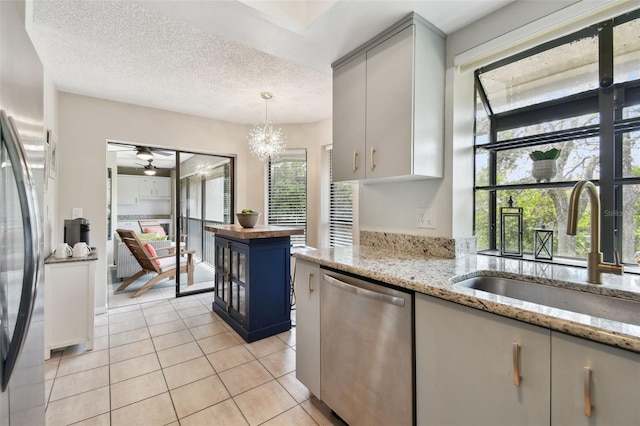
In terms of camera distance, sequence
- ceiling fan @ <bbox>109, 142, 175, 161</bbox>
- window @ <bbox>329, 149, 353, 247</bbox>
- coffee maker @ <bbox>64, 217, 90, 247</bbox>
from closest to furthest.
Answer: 1. coffee maker @ <bbox>64, 217, 90, 247</bbox>
2. ceiling fan @ <bbox>109, 142, 175, 161</bbox>
3. window @ <bbox>329, 149, 353, 247</bbox>

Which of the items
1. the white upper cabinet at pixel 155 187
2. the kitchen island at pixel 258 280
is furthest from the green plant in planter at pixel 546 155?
the white upper cabinet at pixel 155 187

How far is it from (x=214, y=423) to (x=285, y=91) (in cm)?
305

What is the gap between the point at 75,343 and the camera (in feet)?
8.04

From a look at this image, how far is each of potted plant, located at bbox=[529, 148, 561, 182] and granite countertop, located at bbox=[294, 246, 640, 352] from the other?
1.62 feet

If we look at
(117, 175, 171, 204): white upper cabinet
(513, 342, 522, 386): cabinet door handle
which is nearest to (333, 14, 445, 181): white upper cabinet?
(513, 342, 522, 386): cabinet door handle

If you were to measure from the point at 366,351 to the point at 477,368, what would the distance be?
1.70 ft

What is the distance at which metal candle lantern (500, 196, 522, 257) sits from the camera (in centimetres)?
170

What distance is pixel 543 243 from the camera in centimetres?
156

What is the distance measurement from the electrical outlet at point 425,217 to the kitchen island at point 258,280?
46.4 inches

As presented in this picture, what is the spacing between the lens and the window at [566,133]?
135cm

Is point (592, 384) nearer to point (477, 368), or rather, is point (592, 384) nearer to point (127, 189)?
point (477, 368)

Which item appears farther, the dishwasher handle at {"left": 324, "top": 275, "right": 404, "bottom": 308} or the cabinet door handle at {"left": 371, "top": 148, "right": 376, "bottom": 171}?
the cabinet door handle at {"left": 371, "top": 148, "right": 376, "bottom": 171}

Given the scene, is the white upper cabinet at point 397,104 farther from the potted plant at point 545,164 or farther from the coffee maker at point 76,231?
the coffee maker at point 76,231

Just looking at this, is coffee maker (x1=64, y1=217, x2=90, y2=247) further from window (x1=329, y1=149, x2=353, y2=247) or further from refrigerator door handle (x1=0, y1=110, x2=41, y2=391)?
window (x1=329, y1=149, x2=353, y2=247)
